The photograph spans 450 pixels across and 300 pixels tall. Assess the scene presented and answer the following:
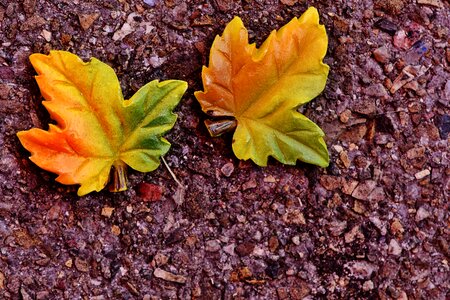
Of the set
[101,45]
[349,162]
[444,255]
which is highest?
[101,45]

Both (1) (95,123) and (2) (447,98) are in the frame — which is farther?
(2) (447,98)

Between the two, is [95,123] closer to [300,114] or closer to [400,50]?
[300,114]

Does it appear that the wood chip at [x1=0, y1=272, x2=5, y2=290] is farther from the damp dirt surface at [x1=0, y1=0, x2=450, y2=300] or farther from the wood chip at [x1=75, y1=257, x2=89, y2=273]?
the wood chip at [x1=75, y1=257, x2=89, y2=273]

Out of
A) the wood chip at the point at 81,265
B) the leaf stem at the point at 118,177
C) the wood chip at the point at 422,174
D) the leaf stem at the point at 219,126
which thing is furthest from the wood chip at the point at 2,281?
the wood chip at the point at 422,174

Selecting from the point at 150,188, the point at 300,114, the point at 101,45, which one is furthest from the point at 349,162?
the point at 101,45

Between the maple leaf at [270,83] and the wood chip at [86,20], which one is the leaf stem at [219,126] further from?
the wood chip at [86,20]

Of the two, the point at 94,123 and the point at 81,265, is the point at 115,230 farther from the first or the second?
the point at 94,123

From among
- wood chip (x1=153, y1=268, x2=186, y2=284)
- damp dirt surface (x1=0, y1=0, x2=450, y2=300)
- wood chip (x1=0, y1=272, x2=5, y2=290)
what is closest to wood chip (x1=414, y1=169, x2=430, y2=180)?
damp dirt surface (x1=0, y1=0, x2=450, y2=300)

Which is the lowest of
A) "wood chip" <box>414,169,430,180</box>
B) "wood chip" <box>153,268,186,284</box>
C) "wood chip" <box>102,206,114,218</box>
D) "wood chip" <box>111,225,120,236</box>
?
"wood chip" <box>153,268,186,284</box>
